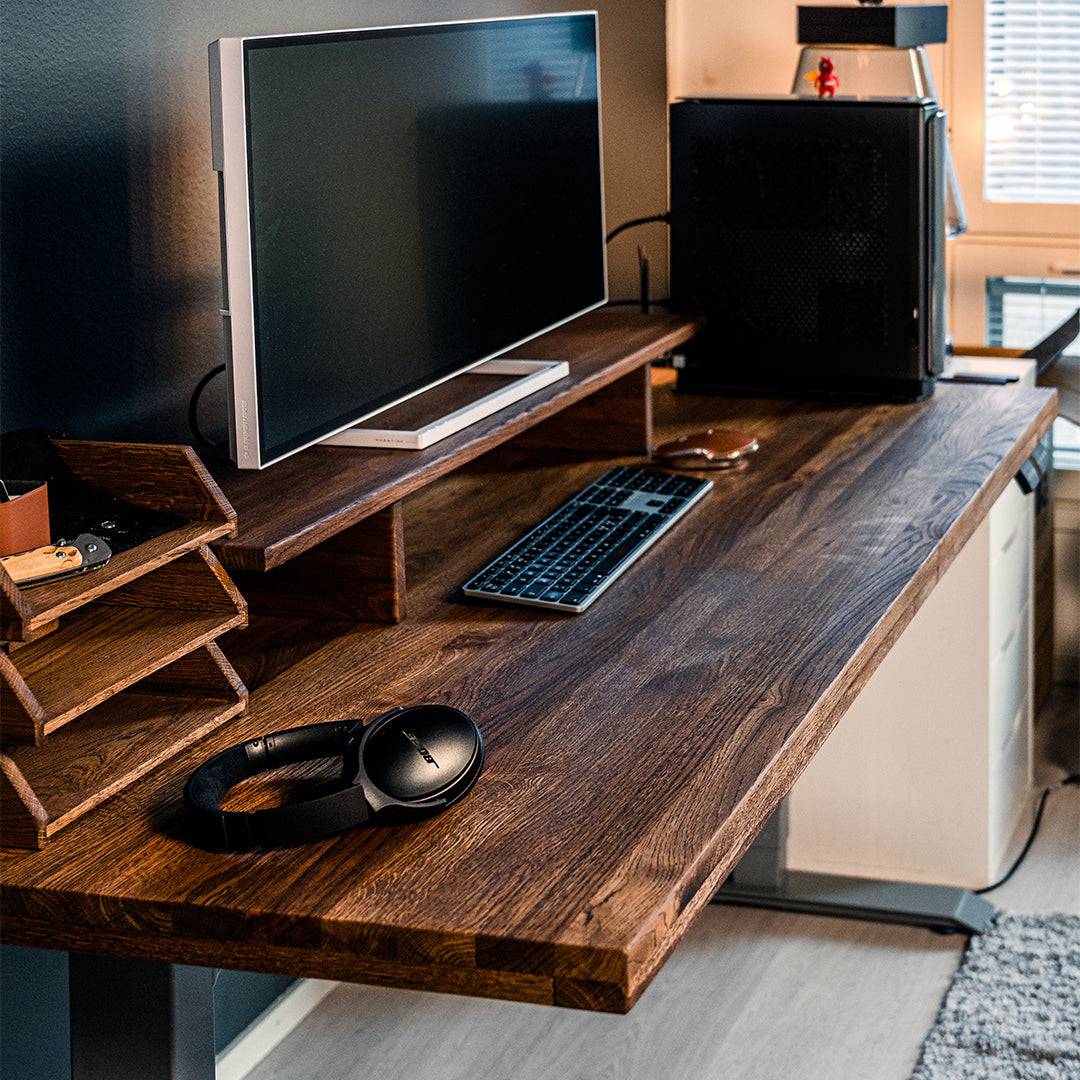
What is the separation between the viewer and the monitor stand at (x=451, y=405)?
1713mm

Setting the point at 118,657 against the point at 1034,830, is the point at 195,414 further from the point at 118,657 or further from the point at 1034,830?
the point at 1034,830

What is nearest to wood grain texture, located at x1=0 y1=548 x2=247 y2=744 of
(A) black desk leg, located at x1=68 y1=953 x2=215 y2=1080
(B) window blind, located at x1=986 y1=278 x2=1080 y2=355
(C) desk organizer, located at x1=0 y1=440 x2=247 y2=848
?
(C) desk organizer, located at x1=0 y1=440 x2=247 y2=848

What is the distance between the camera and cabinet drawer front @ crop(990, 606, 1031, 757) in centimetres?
254

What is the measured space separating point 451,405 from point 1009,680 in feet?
3.98

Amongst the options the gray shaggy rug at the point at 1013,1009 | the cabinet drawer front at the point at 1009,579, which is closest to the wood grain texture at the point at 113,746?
the gray shaggy rug at the point at 1013,1009

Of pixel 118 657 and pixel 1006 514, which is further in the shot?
pixel 1006 514

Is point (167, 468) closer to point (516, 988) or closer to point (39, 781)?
point (39, 781)

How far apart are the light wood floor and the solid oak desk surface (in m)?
0.75

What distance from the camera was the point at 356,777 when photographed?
1169mm

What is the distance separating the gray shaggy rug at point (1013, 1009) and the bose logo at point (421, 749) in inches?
47.9

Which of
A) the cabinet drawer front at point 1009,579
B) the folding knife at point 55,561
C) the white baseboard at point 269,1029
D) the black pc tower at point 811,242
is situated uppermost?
the black pc tower at point 811,242

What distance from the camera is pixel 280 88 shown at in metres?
1.48

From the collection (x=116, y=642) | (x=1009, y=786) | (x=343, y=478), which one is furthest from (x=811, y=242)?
(x=116, y=642)

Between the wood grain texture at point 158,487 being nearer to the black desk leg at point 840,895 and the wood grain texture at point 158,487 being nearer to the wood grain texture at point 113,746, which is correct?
the wood grain texture at point 113,746
